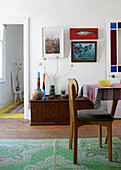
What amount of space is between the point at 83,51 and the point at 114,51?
2.32 ft

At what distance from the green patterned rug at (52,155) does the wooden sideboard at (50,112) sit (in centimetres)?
84

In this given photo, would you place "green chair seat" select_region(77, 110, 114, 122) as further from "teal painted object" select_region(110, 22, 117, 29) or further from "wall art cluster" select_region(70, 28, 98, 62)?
"teal painted object" select_region(110, 22, 117, 29)

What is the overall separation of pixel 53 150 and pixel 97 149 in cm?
56

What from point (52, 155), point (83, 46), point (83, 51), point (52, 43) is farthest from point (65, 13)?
point (52, 155)

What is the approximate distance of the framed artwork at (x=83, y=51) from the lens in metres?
3.63

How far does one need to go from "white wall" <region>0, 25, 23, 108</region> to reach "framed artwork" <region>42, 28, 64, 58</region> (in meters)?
2.12

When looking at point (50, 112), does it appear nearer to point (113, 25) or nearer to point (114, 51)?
point (114, 51)

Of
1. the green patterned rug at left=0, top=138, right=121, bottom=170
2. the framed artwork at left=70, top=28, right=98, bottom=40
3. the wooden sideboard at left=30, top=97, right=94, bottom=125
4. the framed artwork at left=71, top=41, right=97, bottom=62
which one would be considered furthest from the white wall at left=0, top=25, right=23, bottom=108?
the green patterned rug at left=0, top=138, right=121, bottom=170

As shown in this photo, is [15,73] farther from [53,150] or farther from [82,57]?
[53,150]

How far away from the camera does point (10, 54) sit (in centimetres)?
592

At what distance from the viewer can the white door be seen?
361 cm

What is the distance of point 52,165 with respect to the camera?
1.66 meters

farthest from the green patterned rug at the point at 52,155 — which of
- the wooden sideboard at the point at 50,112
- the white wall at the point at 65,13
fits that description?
the white wall at the point at 65,13

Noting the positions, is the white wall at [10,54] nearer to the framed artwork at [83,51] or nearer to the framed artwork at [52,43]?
the framed artwork at [52,43]
